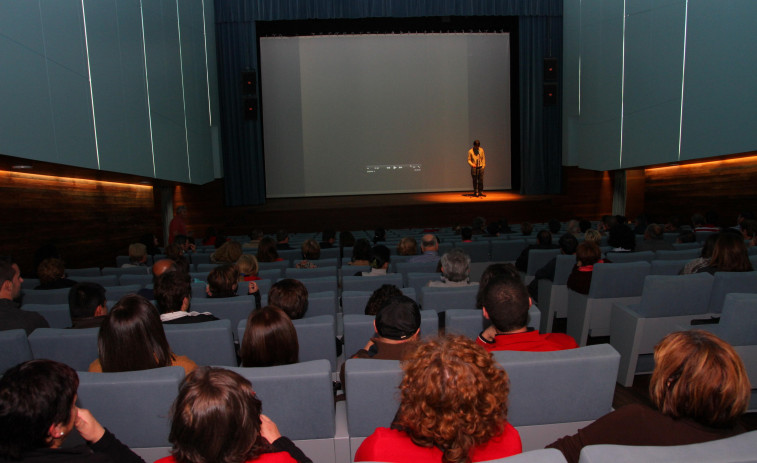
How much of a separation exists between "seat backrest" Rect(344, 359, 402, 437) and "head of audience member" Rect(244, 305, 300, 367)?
34cm

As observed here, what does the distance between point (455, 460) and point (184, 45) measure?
35.8 feet

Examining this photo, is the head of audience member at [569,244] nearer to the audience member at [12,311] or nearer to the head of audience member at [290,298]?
the head of audience member at [290,298]

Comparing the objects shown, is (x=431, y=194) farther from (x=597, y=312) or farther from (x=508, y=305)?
(x=508, y=305)

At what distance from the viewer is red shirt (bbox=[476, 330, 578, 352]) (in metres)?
1.95

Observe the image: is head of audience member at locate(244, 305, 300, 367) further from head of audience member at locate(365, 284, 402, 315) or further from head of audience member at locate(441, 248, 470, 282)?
head of audience member at locate(441, 248, 470, 282)

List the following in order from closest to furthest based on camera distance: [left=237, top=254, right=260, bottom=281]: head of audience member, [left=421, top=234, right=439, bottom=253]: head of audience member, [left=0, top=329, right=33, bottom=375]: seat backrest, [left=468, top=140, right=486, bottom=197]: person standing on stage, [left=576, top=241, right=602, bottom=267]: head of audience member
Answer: [left=0, top=329, right=33, bottom=375]: seat backrest
[left=576, top=241, right=602, bottom=267]: head of audience member
[left=237, top=254, right=260, bottom=281]: head of audience member
[left=421, top=234, right=439, bottom=253]: head of audience member
[left=468, top=140, right=486, bottom=197]: person standing on stage

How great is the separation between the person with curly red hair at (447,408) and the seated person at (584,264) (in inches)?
121

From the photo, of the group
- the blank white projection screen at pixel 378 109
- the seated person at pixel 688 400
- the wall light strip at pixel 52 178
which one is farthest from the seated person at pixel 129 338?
the blank white projection screen at pixel 378 109

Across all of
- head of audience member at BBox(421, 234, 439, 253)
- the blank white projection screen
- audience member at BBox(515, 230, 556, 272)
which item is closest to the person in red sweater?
head of audience member at BBox(421, 234, 439, 253)

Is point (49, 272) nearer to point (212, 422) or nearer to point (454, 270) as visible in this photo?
point (454, 270)

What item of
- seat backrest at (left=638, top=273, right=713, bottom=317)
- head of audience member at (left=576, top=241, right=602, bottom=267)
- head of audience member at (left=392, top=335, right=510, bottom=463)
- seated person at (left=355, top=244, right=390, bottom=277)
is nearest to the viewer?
head of audience member at (left=392, top=335, right=510, bottom=463)

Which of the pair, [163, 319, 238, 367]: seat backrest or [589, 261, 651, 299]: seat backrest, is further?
[589, 261, 651, 299]: seat backrest

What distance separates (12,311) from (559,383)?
276cm

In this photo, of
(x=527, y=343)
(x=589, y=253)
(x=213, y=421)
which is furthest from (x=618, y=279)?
(x=213, y=421)
